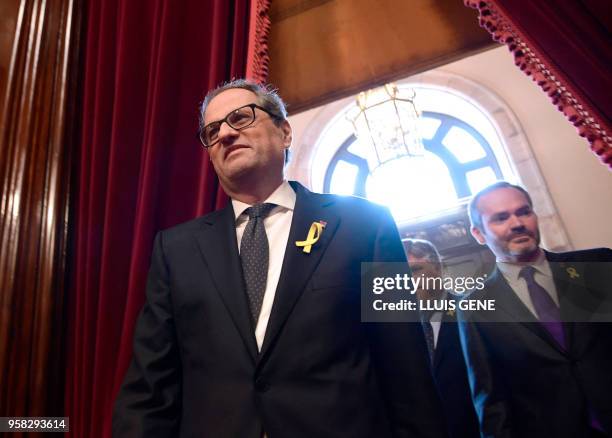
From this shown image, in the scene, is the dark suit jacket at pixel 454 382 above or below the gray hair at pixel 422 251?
below

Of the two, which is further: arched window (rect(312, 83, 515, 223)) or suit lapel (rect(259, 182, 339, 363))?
arched window (rect(312, 83, 515, 223))

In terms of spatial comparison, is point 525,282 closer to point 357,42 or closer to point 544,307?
point 544,307

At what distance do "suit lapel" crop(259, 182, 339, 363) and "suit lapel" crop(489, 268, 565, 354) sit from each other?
0.60m

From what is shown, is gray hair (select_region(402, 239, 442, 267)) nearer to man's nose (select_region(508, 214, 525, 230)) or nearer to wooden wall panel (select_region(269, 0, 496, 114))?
man's nose (select_region(508, 214, 525, 230))

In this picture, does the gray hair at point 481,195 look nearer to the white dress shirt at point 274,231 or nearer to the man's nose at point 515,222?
the man's nose at point 515,222

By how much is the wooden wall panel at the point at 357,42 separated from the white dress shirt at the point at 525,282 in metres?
0.94

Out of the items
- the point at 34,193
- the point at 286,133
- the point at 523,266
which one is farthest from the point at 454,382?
the point at 34,193

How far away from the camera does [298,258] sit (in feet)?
2.76

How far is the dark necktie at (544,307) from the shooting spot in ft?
3.57

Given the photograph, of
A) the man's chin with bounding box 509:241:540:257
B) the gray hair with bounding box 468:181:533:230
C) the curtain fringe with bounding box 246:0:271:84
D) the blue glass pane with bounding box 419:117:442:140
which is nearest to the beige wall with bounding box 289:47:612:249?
the blue glass pane with bounding box 419:117:442:140

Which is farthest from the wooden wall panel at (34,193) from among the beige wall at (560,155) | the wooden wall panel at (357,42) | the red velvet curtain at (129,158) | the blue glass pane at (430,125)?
the blue glass pane at (430,125)

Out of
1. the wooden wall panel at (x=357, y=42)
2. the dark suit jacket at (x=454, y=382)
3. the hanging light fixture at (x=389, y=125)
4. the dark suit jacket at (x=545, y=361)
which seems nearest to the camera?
the dark suit jacket at (x=545, y=361)

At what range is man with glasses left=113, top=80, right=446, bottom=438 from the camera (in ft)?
2.30

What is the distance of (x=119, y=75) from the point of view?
146 centimetres
